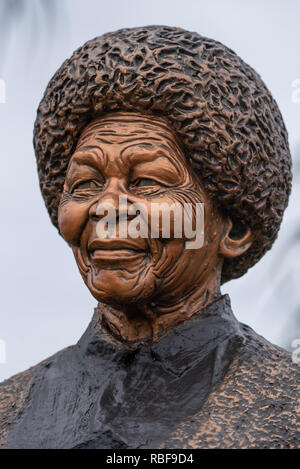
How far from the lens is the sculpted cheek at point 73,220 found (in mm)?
6609

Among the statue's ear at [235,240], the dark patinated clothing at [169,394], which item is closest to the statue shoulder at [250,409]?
the dark patinated clothing at [169,394]

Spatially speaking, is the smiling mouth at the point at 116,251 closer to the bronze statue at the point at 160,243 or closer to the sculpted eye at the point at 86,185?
the bronze statue at the point at 160,243

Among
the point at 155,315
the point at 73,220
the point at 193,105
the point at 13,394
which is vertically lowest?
the point at 13,394

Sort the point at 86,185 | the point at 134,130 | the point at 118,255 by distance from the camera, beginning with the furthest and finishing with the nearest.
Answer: the point at 86,185
the point at 134,130
the point at 118,255

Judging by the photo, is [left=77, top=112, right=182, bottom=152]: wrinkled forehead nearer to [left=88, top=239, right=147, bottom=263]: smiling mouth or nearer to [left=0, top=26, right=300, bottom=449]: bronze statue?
[left=0, top=26, right=300, bottom=449]: bronze statue

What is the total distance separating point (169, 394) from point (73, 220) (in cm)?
97

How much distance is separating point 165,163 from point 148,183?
0.13m

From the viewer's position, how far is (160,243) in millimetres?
6508

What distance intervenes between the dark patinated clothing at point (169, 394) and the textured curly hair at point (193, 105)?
2.06ft

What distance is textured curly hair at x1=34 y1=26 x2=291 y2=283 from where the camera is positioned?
6547 millimetres

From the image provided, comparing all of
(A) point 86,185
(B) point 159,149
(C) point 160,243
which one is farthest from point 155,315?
(B) point 159,149

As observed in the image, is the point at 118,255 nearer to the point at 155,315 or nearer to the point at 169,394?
the point at 155,315

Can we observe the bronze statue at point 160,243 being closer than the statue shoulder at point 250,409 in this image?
No
